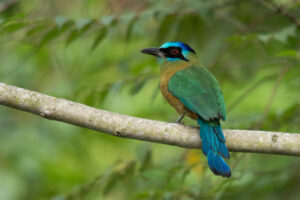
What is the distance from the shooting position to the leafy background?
3672 mm

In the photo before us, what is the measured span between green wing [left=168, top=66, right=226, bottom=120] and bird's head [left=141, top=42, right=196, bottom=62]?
0.24 meters

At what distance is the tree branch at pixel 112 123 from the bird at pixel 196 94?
265 millimetres

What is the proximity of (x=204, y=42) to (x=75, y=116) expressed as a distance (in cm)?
216

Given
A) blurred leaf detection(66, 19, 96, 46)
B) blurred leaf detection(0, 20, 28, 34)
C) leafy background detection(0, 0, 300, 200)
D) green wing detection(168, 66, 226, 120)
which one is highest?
blurred leaf detection(0, 20, 28, 34)

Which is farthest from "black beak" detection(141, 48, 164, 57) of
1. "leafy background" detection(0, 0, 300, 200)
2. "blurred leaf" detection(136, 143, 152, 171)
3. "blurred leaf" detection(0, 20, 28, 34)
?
"blurred leaf" detection(0, 20, 28, 34)

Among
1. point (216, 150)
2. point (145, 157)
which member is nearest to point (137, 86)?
point (145, 157)

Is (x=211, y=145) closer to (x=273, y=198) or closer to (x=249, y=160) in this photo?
(x=249, y=160)

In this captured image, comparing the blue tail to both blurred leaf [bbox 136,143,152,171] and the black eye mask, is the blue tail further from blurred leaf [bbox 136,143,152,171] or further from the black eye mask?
the black eye mask

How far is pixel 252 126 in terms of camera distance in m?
3.83

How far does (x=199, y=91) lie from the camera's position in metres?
3.58

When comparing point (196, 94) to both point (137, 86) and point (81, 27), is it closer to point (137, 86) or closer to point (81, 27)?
point (137, 86)

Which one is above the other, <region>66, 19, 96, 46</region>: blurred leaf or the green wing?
<region>66, 19, 96, 46</region>: blurred leaf

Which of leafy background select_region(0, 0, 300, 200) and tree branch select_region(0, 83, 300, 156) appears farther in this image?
leafy background select_region(0, 0, 300, 200)

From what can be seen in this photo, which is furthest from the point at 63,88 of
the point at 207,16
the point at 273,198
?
the point at 273,198
